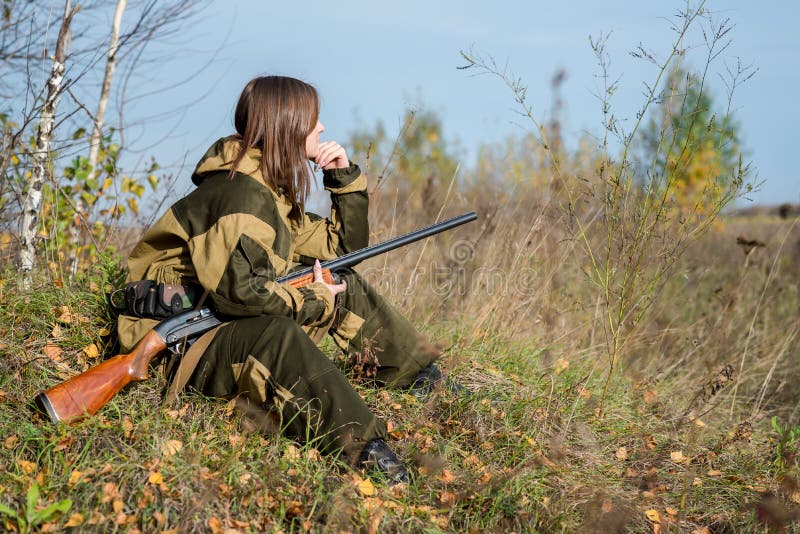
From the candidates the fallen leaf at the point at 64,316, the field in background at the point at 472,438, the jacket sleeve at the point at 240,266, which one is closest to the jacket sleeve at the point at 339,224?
the field in background at the point at 472,438

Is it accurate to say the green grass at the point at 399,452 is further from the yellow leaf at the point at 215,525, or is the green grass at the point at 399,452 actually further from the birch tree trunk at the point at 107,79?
the birch tree trunk at the point at 107,79

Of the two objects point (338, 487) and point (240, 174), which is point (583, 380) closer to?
point (338, 487)

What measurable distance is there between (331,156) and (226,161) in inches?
25.5

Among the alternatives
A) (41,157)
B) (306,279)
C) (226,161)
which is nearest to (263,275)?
(306,279)

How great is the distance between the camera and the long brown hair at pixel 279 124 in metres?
2.98

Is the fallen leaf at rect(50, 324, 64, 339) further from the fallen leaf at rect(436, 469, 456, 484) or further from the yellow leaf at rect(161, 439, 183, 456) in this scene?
the fallen leaf at rect(436, 469, 456, 484)

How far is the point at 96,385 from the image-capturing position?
107 inches

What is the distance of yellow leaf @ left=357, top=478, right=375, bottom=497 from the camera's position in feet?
8.71

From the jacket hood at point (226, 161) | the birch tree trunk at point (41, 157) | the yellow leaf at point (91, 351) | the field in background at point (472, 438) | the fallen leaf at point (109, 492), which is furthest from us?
the birch tree trunk at point (41, 157)

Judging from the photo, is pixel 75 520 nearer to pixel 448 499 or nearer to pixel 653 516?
pixel 448 499

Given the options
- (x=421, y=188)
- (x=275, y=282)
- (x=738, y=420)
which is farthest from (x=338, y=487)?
(x=421, y=188)

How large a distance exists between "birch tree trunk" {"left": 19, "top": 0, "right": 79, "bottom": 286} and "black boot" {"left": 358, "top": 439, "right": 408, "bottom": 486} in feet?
7.67

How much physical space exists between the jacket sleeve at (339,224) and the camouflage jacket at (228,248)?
1.22 ft

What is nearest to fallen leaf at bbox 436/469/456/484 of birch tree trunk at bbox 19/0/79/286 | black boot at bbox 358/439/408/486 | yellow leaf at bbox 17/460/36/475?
black boot at bbox 358/439/408/486
